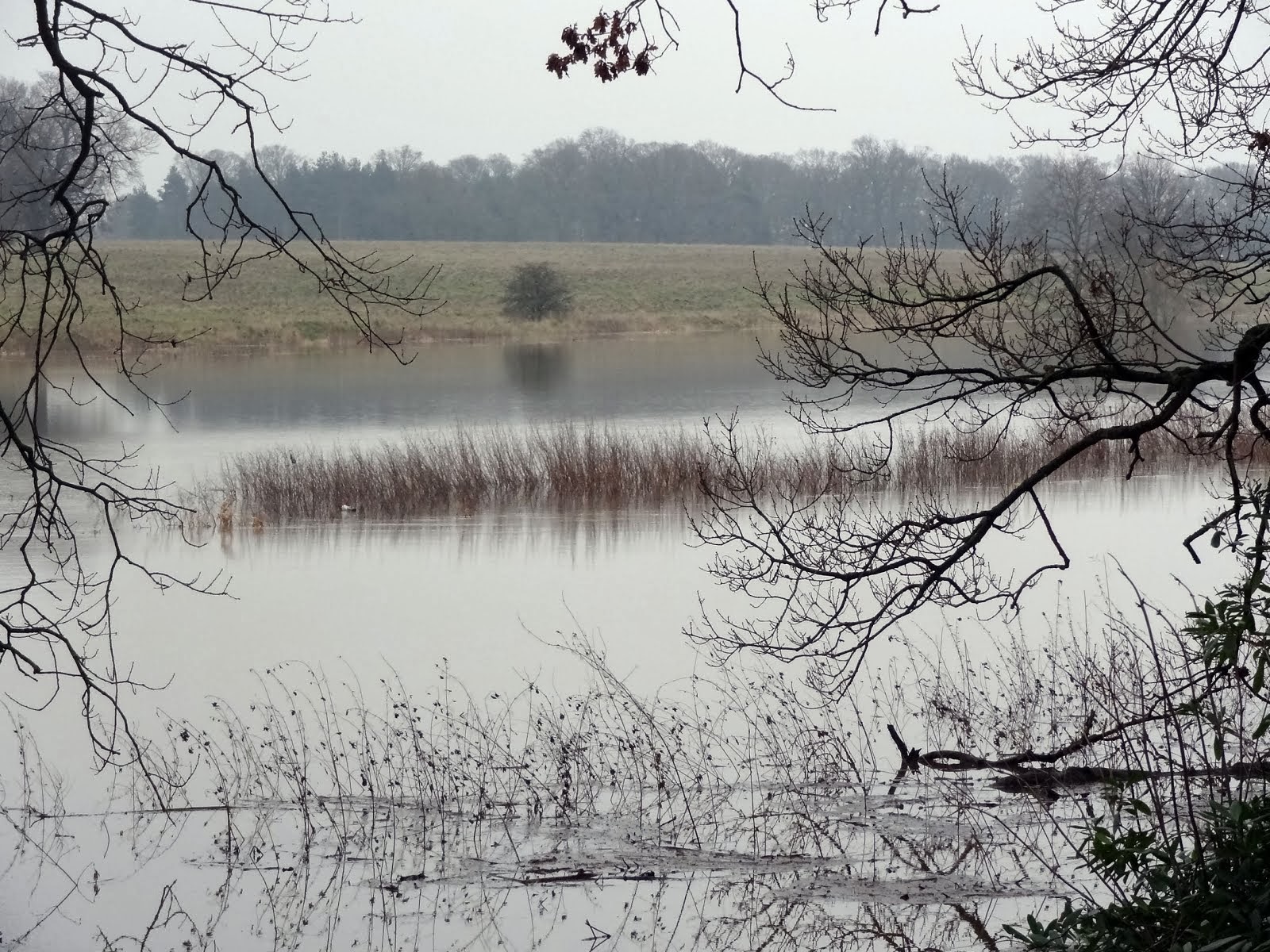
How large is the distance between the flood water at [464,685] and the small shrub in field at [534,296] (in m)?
21.2

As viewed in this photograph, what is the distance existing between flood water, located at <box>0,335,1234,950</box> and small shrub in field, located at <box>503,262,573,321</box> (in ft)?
69.5

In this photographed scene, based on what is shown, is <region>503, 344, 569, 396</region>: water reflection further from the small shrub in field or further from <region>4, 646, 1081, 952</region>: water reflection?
<region>4, 646, 1081, 952</region>: water reflection

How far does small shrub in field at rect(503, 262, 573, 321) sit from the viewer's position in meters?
47.0

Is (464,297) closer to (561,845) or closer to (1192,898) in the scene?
(561,845)

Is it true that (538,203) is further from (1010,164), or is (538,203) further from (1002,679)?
(1002,679)

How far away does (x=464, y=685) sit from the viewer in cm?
960

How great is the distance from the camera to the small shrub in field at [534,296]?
47.0 metres

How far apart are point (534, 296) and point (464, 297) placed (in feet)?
14.3

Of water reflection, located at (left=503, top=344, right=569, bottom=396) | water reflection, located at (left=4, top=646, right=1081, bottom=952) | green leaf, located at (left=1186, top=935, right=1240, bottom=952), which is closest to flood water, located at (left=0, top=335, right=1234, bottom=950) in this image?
water reflection, located at (left=4, top=646, right=1081, bottom=952)

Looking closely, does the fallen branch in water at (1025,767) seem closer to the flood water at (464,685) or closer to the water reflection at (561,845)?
the water reflection at (561,845)

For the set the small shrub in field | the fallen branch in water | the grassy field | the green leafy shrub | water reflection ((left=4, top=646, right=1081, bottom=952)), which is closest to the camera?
the green leafy shrub

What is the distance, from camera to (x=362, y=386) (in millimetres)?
34125

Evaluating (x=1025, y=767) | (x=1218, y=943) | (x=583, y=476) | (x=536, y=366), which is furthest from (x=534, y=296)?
(x=1218, y=943)

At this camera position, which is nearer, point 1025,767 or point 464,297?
point 1025,767
